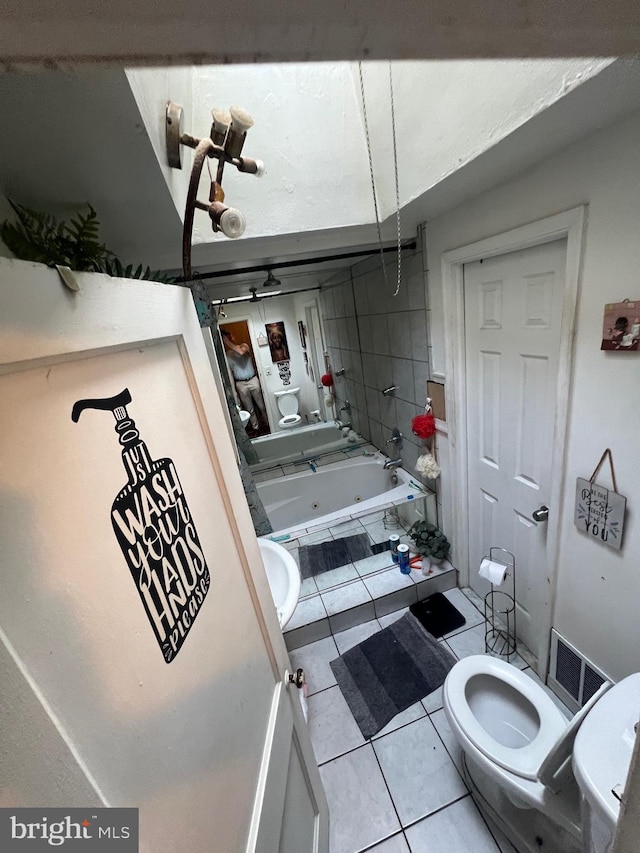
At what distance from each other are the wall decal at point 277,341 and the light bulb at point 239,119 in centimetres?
237

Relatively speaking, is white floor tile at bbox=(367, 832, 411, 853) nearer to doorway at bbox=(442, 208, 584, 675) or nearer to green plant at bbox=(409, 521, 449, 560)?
doorway at bbox=(442, 208, 584, 675)

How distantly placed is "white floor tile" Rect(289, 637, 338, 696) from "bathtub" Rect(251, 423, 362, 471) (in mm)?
1411

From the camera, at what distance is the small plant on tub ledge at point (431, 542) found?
2.13m

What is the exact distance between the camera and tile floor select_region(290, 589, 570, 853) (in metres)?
1.21

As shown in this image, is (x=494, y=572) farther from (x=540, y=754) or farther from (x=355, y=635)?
(x=355, y=635)

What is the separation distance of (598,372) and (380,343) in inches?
57.9

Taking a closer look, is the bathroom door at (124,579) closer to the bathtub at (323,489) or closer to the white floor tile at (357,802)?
the white floor tile at (357,802)

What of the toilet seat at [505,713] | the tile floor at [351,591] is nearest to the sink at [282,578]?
the tile floor at [351,591]

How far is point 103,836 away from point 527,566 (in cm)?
176

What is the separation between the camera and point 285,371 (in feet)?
10.6

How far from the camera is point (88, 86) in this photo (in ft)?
1.71

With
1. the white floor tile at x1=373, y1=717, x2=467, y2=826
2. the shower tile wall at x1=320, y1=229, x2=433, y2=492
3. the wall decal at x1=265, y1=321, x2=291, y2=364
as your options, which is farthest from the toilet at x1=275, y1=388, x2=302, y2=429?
the white floor tile at x1=373, y1=717, x2=467, y2=826

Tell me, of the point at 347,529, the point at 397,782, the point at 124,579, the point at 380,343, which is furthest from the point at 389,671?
the point at 380,343

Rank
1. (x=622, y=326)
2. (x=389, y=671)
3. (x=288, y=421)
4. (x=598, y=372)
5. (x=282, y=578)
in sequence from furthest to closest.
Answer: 1. (x=288, y=421)
2. (x=389, y=671)
3. (x=282, y=578)
4. (x=598, y=372)
5. (x=622, y=326)
